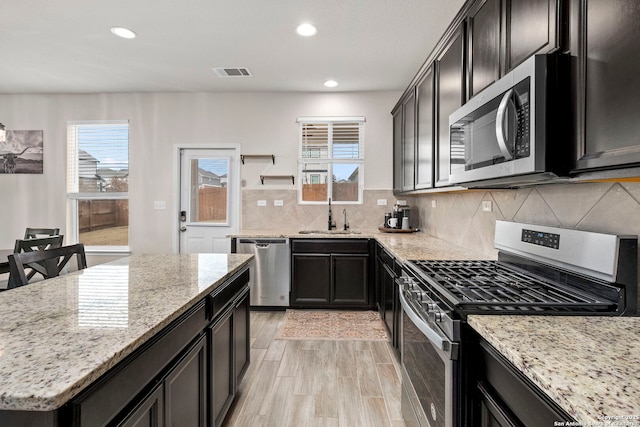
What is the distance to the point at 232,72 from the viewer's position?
3877 mm

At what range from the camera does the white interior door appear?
4645 mm

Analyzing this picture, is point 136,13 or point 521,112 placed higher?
point 136,13

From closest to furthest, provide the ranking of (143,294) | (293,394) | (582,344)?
1. (582,344)
2. (143,294)
3. (293,394)

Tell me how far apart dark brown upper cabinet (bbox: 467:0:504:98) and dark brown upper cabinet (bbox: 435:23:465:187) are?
0.10m

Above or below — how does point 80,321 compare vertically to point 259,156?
below

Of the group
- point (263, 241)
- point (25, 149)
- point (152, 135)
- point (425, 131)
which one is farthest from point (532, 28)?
point (25, 149)

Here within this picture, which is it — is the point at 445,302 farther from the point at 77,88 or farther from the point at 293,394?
the point at 77,88

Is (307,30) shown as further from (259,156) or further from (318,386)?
(318,386)

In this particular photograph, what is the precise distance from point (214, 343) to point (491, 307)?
1211 mm

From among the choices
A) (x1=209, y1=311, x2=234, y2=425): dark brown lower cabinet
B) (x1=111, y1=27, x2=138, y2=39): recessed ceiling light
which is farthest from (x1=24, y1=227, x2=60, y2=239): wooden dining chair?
(x1=209, y1=311, x2=234, y2=425): dark brown lower cabinet

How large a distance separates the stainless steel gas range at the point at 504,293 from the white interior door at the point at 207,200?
3373 millimetres

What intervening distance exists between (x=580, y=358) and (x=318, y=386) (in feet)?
6.15

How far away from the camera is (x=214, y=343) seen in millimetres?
1587

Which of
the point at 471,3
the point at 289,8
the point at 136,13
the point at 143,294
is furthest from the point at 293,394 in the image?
the point at 136,13
